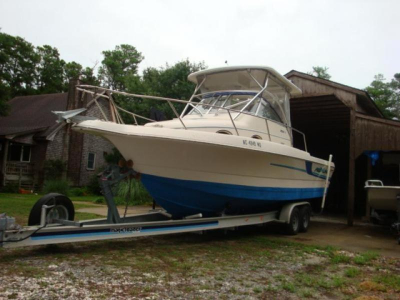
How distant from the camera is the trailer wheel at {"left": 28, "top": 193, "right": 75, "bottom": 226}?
16.7 feet

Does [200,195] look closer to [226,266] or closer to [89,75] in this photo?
[226,266]

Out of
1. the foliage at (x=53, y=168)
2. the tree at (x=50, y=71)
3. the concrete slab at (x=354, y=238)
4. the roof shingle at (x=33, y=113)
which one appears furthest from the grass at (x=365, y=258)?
the tree at (x=50, y=71)

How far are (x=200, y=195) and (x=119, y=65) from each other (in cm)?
3898

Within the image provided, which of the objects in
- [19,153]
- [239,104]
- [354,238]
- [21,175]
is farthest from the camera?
[19,153]

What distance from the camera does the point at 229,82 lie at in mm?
8469

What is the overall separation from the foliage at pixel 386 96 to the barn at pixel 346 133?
16.9 metres

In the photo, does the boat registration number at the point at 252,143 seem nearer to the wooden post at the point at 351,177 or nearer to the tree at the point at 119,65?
the wooden post at the point at 351,177

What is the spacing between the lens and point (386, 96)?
3947 cm

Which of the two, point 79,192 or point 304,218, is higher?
point 304,218

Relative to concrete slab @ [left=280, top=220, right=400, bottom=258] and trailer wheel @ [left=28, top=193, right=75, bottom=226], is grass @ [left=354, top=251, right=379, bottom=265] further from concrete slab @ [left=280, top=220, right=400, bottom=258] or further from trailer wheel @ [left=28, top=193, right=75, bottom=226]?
trailer wheel @ [left=28, top=193, right=75, bottom=226]

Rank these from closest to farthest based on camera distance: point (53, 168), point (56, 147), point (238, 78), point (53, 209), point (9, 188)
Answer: point (53, 209)
point (238, 78)
point (9, 188)
point (53, 168)
point (56, 147)

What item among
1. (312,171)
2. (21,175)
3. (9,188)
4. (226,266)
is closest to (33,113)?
(21,175)

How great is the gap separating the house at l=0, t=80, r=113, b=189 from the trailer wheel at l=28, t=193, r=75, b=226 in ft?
39.3

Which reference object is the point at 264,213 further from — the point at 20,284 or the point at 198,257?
the point at 20,284
